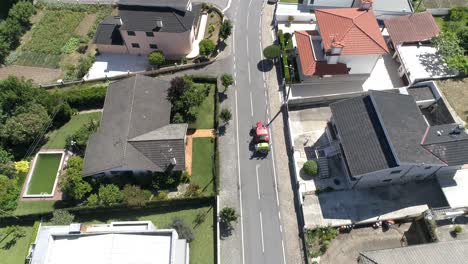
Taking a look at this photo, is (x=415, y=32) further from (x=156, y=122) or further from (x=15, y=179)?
(x=15, y=179)

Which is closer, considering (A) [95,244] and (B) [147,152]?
(A) [95,244]

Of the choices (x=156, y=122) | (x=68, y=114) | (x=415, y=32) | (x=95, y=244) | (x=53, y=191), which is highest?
(x=415, y=32)

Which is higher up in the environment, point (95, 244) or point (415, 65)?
point (415, 65)

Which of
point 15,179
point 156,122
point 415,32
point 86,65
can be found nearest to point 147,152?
point 156,122

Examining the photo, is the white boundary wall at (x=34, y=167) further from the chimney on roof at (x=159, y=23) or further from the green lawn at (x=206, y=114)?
the chimney on roof at (x=159, y=23)

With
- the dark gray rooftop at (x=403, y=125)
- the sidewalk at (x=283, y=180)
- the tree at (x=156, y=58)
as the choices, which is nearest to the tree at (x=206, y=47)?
the tree at (x=156, y=58)

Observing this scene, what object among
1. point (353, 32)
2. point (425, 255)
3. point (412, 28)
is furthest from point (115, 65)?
point (425, 255)
